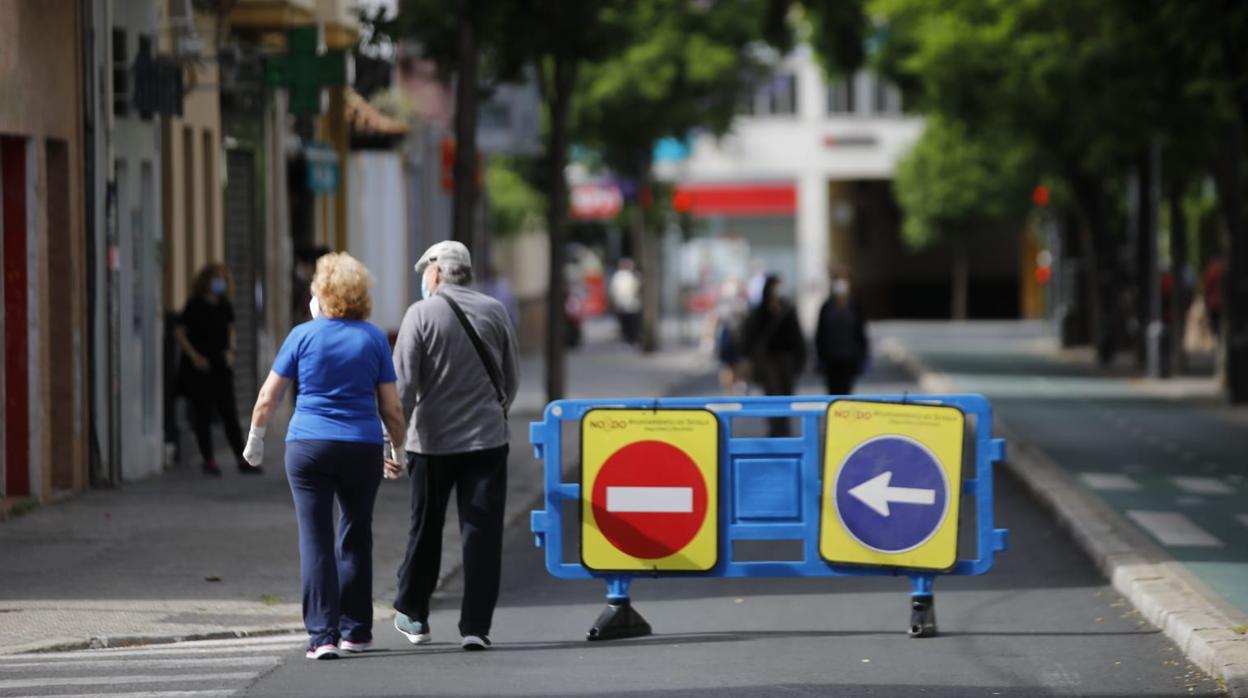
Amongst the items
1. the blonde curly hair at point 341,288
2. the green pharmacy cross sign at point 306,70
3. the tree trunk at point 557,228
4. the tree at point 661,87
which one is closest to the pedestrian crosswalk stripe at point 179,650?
the blonde curly hair at point 341,288

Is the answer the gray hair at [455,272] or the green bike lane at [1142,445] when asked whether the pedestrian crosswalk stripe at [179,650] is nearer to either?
the gray hair at [455,272]

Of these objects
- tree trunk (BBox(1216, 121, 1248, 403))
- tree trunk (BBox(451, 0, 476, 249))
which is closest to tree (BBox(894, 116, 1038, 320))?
tree trunk (BBox(1216, 121, 1248, 403))

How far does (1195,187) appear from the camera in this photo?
5188 centimetres

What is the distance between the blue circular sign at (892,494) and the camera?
11.0m

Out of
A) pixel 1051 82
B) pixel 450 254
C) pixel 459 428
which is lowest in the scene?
pixel 459 428

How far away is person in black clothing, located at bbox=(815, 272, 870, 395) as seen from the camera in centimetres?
2342

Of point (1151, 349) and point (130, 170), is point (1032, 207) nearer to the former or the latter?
point (1151, 349)

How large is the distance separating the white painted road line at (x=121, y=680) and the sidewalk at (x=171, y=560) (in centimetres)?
90

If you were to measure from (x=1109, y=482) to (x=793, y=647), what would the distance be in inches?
364

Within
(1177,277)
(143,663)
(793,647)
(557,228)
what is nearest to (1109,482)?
(793,647)

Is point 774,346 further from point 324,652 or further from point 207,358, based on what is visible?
point 324,652

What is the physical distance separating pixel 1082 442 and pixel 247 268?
8.06 m

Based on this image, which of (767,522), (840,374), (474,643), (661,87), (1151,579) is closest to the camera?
(474,643)

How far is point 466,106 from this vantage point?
2300 cm
